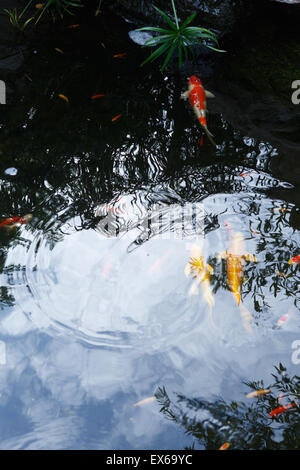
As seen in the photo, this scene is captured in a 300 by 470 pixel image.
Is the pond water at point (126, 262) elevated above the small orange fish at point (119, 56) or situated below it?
below

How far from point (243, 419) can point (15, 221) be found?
8.10 feet

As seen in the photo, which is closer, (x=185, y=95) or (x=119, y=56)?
(x=185, y=95)

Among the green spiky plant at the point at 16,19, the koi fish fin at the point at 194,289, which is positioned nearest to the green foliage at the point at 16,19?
the green spiky plant at the point at 16,19

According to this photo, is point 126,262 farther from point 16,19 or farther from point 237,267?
point 16,19

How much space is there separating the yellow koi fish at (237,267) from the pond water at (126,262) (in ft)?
0.14

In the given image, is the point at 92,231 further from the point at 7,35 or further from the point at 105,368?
the point at 7,35

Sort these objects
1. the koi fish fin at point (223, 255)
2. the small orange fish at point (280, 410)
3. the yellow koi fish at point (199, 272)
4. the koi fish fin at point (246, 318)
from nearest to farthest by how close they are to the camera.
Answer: the small orange fish at point (280, 410), the koi fish fin at point (246, 318), the yellow koi fish at point (199, 272), the koi fish fin at point (223, 255)

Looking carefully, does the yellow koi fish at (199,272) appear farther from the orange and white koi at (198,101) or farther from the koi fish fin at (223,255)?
the orange and white koi at (198,101)

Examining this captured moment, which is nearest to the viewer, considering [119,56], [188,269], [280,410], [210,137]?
[280,410]

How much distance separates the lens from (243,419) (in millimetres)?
2512

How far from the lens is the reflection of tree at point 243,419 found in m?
2.43

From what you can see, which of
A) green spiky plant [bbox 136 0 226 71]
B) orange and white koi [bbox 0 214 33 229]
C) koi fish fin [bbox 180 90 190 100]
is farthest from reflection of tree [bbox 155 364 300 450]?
green spiky plant [bbox 136 0 226 71]

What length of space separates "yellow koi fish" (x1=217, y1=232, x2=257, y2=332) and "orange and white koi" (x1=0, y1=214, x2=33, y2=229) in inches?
69.2

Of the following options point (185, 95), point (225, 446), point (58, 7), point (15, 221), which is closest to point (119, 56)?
point (58, 7)
